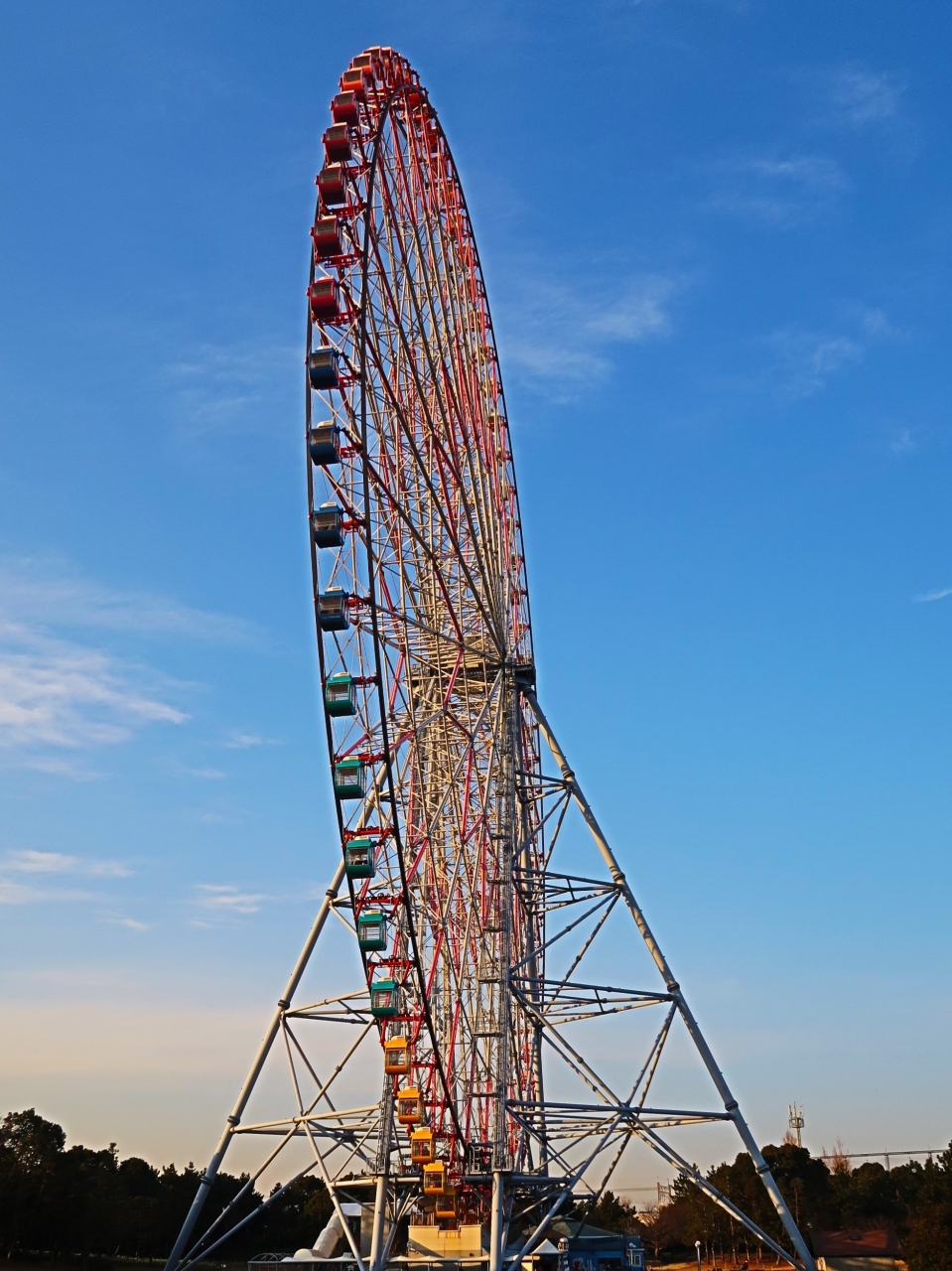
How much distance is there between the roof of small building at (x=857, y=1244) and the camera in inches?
2694

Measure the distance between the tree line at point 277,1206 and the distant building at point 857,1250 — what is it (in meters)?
1.80

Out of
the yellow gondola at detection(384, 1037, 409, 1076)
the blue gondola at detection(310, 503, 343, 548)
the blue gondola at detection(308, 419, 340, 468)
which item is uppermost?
the blue gondola at detection(308, 419, 340, 468)

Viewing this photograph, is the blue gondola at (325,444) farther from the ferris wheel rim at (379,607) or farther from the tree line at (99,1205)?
the tree line at (99,1205)

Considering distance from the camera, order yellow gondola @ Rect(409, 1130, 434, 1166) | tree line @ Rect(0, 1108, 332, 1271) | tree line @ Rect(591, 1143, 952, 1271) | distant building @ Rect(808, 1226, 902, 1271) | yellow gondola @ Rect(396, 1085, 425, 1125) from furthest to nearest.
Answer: tree line @ Rect(591, 1143, 952, 1271), distant building @ Rect(808, 1226, 902, 1271), tree line @ Rect(0, 1108, 332, 1271), yellow gondola @ Rect(409, 1130, 434, 1166), yellow gondola @ Rect(396, 1085, 425, 1125)

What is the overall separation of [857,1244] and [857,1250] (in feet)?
4.38

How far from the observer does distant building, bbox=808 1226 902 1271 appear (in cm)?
6562

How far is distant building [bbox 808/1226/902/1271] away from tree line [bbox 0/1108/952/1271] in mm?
1802

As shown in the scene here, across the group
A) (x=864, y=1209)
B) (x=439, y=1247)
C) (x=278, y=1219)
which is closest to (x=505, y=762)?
(x=439, y=1247)

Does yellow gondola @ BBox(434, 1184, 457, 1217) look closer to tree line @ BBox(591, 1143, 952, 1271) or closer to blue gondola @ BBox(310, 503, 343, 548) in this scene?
blue gondola @ BBox(310, 503, 343, 548)

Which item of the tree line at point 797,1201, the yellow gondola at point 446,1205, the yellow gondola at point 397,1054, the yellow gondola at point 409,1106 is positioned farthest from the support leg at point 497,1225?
the tree line at point 797,1201

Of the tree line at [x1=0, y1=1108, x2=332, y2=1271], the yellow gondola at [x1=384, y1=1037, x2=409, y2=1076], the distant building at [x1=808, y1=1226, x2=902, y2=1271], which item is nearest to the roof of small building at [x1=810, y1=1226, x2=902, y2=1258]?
the distant building at [x1=808, y1=1226, x2=902, y2=1271]

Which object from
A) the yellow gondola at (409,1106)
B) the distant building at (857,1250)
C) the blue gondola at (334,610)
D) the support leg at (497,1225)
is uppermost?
the blue gondola at (334,610)

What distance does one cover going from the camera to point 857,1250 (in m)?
69.4

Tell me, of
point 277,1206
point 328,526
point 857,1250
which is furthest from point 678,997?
point 277,1206
